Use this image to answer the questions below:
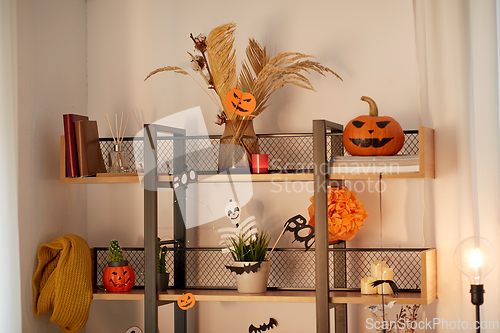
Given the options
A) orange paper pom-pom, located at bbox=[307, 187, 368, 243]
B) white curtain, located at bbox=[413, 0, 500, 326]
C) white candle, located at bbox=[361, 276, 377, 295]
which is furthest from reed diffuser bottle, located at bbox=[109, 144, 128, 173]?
white curtain, located at bbox=[413, 0, 500, 326]

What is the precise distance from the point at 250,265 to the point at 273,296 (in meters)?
0.11

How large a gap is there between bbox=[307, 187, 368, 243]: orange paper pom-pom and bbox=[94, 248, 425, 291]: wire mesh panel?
7 centimetres

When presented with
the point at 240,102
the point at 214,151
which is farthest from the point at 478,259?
the point at 214,151

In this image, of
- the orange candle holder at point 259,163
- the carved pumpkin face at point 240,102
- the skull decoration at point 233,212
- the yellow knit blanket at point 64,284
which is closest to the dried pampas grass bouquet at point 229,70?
the carved pumpkin face at point 240,102

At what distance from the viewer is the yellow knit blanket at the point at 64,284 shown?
152 cm

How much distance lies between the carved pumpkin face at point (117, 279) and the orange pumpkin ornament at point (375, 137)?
2.68ft

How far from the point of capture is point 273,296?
142 cm

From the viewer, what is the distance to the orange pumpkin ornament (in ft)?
4.55

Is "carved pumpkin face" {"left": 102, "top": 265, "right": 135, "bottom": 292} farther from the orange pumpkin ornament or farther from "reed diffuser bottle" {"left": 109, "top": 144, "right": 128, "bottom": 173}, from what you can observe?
the orange pumpkin ornament

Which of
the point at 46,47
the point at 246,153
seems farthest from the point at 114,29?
the point at 246,153

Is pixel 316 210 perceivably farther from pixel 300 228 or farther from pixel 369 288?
pixel 369 288

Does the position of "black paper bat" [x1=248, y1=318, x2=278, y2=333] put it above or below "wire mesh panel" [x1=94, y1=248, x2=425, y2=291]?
below

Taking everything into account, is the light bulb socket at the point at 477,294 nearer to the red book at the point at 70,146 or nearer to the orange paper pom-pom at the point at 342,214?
the orange paper pom-pom at the point at 342,214
